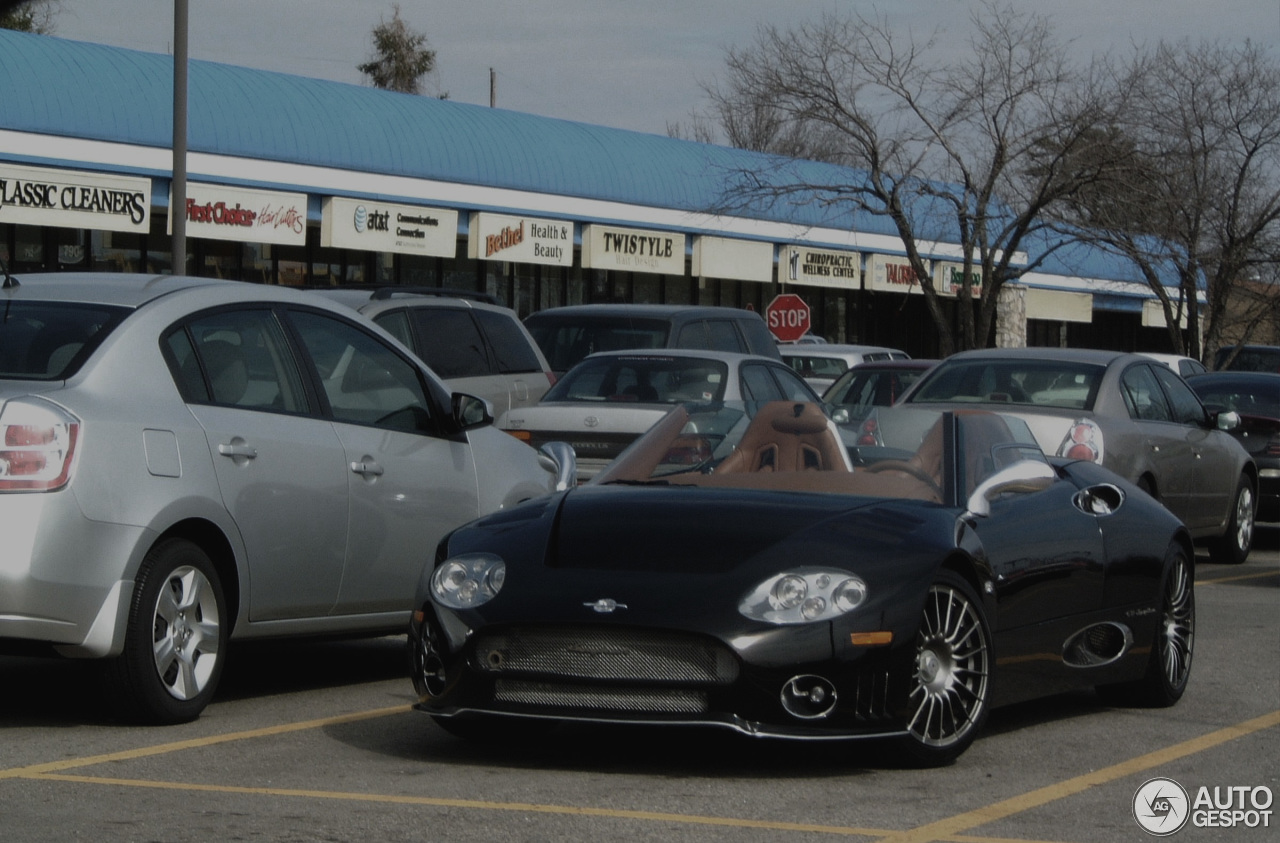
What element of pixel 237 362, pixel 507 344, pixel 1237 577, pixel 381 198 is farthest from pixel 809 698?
pixel 381 198

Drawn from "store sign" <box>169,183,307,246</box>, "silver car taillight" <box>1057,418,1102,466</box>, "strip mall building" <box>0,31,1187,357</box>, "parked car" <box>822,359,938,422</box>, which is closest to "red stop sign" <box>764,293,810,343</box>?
"strip mall building" <box>0,31,1187,357</box>

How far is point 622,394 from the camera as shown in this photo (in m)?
14.5

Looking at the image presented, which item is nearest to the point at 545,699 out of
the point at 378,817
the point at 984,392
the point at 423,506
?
the point at 378,817

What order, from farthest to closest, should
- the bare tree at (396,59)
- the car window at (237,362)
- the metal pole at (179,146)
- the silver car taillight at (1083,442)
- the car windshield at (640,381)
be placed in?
the bare tree at (396,59)
the metal pole at (179,146)
the car windshield at (640,381)
the silver car taillight at (1083,442)
the car window at (237,362)

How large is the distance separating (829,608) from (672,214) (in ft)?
104

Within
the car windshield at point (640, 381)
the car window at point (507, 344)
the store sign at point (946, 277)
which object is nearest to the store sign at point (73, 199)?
the car window at point (507, 344)

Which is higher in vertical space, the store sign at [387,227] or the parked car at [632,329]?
the store sign at [387,227]

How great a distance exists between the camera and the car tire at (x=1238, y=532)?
15.7 meters

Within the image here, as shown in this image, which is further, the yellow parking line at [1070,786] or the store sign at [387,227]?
the store sign at [387,227]

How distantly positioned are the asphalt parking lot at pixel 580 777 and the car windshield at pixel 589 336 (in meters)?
9.36

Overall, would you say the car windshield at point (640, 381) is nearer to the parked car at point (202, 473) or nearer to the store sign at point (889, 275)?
the parked car at point (202, 473)

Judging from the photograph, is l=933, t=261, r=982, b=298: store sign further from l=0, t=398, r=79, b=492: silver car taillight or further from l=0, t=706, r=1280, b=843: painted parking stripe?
l=0, t=398, r=79, b=492: silver car taillight

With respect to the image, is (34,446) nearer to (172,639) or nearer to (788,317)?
(172,639)

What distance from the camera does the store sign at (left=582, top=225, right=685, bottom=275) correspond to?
→ 3519 cm
